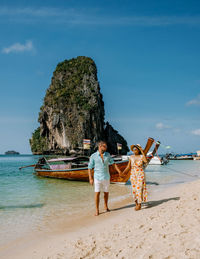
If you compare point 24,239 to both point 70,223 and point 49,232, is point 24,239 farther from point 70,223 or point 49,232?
point 70,223

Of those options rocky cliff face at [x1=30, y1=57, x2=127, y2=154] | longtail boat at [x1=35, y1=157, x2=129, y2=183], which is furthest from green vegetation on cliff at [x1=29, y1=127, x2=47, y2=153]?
longtail boat at [x1=35, y1=157, x2=129, y2=183]

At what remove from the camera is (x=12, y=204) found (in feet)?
26.0

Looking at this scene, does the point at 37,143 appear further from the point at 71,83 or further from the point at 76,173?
the point at 76,173

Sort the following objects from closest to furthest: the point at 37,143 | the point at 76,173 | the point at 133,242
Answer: the point at 133,242 < the point at 76,173 < the point at 37,143

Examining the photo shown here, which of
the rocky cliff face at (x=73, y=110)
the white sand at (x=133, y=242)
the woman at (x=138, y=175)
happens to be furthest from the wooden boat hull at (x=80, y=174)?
the rocky cliff face at (x=73, y=110)

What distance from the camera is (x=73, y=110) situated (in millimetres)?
65188

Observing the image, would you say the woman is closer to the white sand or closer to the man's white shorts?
the man's white shorts

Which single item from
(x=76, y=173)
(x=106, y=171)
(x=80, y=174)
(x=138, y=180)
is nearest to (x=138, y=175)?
(x=138, y=180)

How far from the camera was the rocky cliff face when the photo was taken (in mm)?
63594

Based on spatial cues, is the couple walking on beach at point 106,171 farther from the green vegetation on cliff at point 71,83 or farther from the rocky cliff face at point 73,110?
the green vegetation on cliff at point 71,83

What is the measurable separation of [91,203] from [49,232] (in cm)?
298

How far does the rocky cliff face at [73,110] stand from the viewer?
209 feet

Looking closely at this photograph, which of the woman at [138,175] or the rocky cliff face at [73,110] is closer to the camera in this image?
the woman at [138,175]

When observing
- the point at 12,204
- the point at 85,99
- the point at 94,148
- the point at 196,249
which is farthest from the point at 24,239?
the point at 85,99
